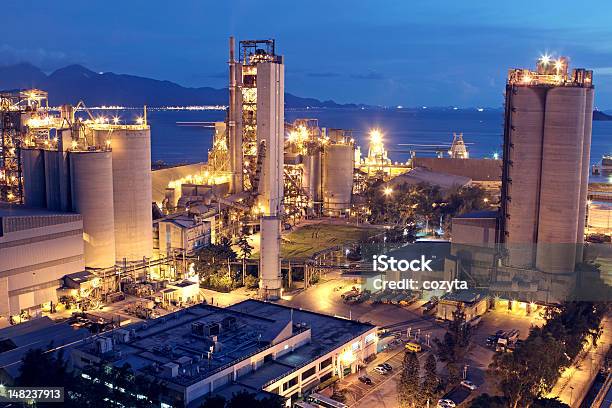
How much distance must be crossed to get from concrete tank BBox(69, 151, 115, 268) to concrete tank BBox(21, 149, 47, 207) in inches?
72.1

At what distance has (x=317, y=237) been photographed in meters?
36.1

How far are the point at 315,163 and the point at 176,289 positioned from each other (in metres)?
18.3

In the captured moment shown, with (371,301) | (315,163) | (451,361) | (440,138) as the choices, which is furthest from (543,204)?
(440,138)

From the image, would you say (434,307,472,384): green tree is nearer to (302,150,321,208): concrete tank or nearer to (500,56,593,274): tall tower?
(500,56,593,274): tall tower

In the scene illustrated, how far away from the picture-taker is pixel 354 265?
30141mm

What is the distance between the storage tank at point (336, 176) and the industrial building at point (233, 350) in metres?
Result: 21.0

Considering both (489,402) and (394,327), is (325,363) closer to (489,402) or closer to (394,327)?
(489,402)

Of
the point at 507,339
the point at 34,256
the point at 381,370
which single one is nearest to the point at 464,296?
the point at 507,339

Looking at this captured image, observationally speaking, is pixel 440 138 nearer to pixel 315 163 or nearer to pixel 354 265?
pixel 315 163

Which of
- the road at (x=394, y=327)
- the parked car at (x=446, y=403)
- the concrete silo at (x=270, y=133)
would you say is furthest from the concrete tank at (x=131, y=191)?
the parked car at (x=446, y=403)

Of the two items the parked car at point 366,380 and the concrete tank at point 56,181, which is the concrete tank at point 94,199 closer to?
the concrete tank at point 56,181

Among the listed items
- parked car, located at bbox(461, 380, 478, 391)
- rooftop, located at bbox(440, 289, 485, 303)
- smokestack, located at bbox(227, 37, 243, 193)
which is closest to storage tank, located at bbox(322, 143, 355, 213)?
smokestack, located at bbox(227, 37, 243, 193)

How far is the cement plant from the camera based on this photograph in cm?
1780

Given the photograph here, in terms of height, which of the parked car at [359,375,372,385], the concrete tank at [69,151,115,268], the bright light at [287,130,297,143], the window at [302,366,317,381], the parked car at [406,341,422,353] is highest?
the bright light at [287,130,297,143]
